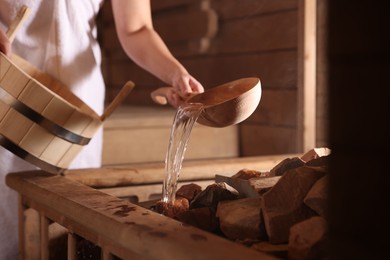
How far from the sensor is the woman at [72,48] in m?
1.75

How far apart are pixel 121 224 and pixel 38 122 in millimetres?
470

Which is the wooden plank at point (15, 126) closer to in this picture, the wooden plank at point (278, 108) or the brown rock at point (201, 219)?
the brown rock at point (201, 219)

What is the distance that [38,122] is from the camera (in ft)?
4.67

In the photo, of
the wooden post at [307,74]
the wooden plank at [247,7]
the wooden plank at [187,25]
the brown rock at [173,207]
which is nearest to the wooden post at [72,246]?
the brown rock at [173,207]

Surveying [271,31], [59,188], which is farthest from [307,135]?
[59,188]

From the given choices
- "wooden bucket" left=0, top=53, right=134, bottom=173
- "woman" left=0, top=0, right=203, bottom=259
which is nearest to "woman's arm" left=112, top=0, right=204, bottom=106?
"woman" left=0, top=0, right=203, bottom=259

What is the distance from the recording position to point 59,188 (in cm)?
140

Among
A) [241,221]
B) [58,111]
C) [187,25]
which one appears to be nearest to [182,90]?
[58,111]

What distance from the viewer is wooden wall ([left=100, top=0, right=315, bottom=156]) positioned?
2.53 meters

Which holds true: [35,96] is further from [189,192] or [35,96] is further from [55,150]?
[189,192]

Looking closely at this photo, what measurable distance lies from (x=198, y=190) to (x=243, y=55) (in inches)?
55.7

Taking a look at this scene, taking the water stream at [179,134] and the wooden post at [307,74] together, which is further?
the wooden post at [307,74]

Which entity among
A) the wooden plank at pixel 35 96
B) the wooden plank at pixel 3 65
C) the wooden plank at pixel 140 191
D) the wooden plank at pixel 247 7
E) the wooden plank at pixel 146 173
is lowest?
the wooden plank at pixel 140 191

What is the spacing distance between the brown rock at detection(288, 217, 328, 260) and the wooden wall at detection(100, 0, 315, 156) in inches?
59.1
